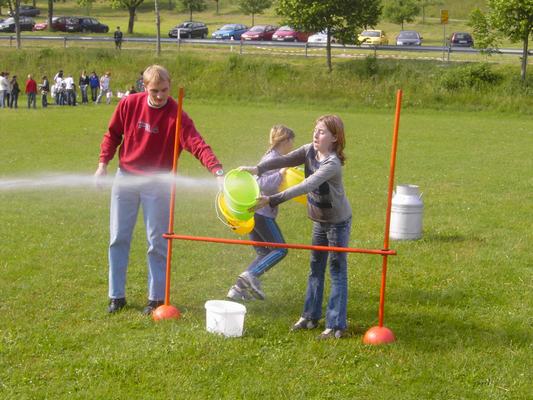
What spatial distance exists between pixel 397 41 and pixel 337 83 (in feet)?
64.6

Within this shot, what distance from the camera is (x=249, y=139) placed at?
24625mm

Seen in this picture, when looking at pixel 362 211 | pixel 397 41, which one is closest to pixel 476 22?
pixel 397 41

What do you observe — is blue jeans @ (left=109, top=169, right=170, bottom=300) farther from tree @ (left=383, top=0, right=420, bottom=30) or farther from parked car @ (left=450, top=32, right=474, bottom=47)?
tree @ (left=383, top=0, right=420, bottom=30)

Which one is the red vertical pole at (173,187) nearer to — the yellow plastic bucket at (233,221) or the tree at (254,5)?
the yellow plastic bucket at (233,221)

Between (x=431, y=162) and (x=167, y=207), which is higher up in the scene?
(x=167, y=207)

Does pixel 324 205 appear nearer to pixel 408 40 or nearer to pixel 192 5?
pixel 408 40

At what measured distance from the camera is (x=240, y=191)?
7.14 meters

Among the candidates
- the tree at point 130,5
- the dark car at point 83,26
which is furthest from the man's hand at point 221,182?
the tree at point 130,5

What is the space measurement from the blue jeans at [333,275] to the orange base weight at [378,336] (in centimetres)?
28

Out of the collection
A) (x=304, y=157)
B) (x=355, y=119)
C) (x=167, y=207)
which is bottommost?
(x=355, y=119)

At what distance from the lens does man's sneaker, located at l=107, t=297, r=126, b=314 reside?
782 centimetres

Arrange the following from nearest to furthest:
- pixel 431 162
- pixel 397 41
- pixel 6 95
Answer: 1. pixel 431 162
2. pixel 6 95
3. pixel 397 41

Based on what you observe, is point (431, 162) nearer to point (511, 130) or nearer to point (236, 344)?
point (511, 130)

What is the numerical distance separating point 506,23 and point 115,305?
37.8 meters
